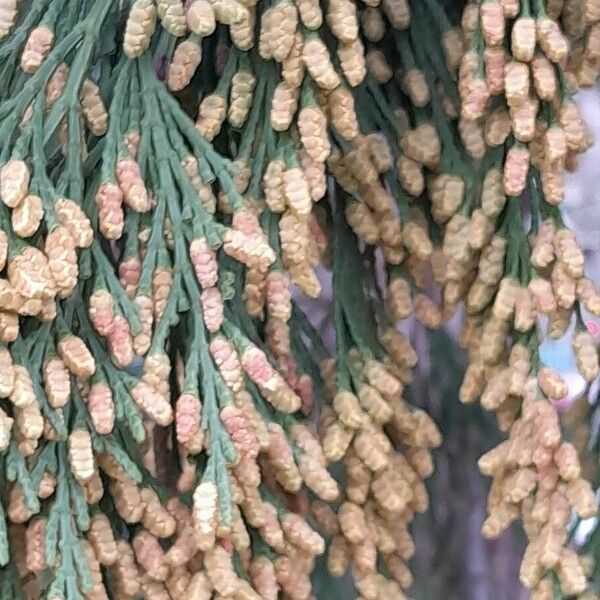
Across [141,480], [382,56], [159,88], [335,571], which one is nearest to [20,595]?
[141,480]

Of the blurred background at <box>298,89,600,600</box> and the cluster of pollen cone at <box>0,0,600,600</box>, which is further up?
Result: the cluster of pollen cone at <box>0,0,600,600</box>

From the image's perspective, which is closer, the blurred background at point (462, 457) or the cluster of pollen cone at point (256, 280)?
the cluster of pollen cone at point (256, 280)

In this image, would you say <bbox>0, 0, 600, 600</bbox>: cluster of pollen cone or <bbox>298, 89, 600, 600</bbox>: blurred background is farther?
<bbox>298, 89, 600, 600</bbox>: blurred background

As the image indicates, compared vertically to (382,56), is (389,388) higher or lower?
lower

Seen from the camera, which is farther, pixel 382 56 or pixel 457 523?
pixel 457 523

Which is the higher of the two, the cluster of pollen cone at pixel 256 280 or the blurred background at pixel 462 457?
the cluster of pollen cone at pixel 256 280

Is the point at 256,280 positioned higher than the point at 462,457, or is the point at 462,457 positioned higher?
the point at 256,280

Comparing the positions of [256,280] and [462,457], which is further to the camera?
[462,457]

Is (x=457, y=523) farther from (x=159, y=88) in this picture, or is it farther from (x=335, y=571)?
(x=159, y=88)
